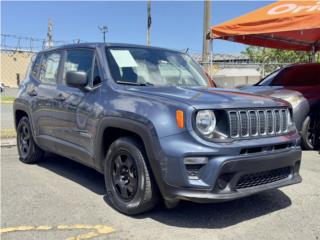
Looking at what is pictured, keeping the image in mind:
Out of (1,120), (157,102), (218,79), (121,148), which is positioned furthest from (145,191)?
(218,79)

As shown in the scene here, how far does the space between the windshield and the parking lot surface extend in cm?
140

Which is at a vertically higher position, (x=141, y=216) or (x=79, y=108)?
(x=79, y=108)

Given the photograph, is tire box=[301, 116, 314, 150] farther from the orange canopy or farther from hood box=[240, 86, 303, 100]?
the orange canopy

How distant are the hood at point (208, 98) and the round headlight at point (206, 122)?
6cm

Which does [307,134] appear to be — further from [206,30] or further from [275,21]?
[206,30]

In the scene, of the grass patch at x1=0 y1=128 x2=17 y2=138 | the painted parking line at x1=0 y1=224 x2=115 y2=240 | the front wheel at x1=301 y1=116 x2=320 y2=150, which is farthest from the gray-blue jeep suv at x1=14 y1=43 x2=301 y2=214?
the grass patch at x1=0 y1=128 x2=17 y2=138

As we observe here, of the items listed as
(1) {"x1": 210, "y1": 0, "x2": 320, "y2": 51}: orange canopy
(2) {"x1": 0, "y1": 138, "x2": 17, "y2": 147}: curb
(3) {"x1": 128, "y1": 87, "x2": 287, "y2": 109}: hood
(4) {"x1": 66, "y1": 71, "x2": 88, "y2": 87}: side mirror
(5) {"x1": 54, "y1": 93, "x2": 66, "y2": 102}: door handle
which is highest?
(1) {"x1": 210, "y1": 0, "x2": 320, "y2": 51}: orange canopy

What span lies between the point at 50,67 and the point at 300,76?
5.06 metres

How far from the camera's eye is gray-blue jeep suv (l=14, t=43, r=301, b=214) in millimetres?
3789

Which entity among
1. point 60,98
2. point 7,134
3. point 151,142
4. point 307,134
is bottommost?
point 7,134

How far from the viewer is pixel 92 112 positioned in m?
4.74

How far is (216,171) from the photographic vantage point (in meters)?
3.73

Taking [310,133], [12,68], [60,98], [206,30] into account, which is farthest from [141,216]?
[12,68]

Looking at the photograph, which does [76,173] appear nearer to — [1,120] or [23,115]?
[23,115]
